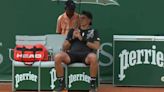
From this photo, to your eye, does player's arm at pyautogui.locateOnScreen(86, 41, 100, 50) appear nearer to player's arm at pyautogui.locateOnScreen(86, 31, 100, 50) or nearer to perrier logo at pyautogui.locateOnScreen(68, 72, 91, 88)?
player's arm at pyautogui.locateOnScreen(86, 31, 100, 50)

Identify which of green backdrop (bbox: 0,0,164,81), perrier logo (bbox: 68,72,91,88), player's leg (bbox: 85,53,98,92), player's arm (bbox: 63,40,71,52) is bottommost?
perrier logo (bbox: 68,72,91,88)

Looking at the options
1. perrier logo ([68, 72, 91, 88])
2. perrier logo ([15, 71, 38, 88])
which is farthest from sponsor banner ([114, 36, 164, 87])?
perrier logo ([15, 71, 38, 88])

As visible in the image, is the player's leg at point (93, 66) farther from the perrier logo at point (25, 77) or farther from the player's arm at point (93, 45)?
the perrier logo at point (25, 77)

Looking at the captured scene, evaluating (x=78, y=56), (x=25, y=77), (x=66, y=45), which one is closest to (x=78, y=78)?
(x=78, y=56)

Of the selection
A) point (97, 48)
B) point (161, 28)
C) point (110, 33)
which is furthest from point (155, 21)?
point (97, 48)

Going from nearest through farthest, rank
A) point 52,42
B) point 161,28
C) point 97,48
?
point 97,48 → point 52,42 → point 161,28

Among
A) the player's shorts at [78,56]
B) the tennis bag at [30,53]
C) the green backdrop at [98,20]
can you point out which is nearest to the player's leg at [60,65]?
the player's shorts at [78,56]

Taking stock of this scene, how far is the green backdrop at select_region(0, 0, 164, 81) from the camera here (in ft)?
29.4

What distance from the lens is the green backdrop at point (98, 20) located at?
8.97 metres

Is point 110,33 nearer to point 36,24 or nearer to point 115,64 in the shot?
point 115,64

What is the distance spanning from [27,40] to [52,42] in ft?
1.40

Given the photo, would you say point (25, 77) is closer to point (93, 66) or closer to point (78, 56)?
point (78, 56)

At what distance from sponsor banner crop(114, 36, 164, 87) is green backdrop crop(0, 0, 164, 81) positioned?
37cm

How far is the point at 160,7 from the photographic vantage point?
895 cm
